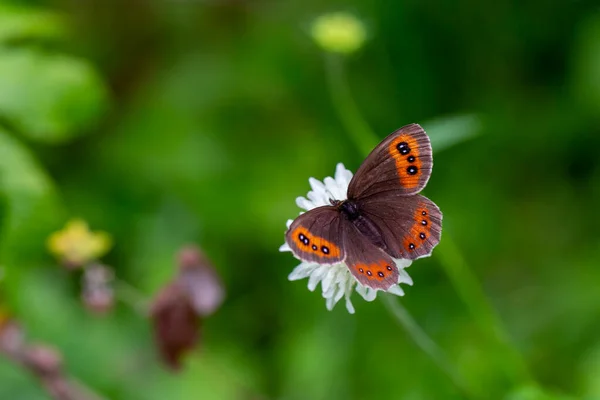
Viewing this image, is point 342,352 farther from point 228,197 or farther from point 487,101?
point 487,101

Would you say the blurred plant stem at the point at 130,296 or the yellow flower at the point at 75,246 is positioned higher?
the blurred plant stem at the point at 130,296

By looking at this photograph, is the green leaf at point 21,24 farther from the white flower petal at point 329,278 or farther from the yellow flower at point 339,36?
the white flower petal at point 329,278

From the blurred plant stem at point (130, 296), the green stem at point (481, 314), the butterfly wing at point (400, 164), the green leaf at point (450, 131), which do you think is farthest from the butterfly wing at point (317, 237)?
the blurred plant stem at point (130, 296)

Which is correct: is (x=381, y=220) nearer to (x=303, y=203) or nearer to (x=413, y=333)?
(x=303, y=203)

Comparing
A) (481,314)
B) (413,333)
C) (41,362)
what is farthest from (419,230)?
(41,362)

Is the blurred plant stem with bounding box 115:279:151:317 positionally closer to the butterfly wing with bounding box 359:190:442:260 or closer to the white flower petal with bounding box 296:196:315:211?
the white flower petal with bounding box 296:196:315:211

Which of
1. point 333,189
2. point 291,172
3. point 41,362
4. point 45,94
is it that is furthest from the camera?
point 291,172

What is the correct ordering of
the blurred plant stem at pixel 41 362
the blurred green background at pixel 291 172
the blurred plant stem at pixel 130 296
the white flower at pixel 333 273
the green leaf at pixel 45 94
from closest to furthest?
the white flower at pixel 333 273, the blurred plant stem at pixel 41 362, the green leaf at pixel 45 94, the blurred plant stem at pixel 130 296, the blurred green background at pixel 291 172
